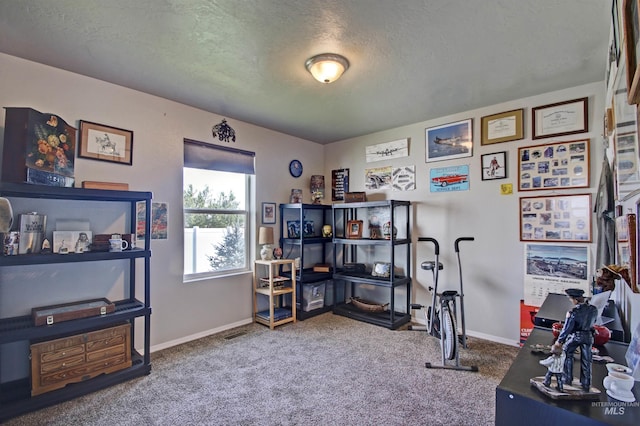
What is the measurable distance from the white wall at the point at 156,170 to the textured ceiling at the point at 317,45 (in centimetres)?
16

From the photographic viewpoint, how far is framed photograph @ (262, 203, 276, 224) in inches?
165

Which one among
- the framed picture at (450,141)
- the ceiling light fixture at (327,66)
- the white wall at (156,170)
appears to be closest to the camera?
the ceiling light fixture at (327,66)

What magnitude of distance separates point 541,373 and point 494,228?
2500mm

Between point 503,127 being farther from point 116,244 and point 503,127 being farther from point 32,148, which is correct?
point 32,148

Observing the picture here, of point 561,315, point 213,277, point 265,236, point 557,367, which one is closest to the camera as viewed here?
point 557,367

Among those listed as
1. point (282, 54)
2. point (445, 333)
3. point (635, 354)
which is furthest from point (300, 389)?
point (282, 54)

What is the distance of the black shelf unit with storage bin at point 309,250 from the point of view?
4219 millimetres

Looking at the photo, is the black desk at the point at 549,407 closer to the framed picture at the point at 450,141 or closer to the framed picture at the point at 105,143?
the framed picture at the point at 450,141

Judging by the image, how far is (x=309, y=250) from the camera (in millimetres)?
4785

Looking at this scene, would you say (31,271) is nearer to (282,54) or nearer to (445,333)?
(282,54)

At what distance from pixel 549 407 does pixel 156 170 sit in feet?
11.2

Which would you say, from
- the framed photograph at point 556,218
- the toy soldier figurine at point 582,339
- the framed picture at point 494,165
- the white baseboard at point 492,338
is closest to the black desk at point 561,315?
the toy soldier figurine at point 582,339

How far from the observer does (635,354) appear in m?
1.13

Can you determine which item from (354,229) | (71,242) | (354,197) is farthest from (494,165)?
(71,242)
